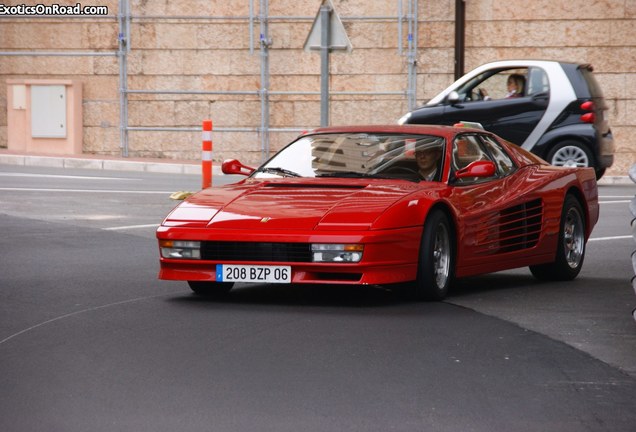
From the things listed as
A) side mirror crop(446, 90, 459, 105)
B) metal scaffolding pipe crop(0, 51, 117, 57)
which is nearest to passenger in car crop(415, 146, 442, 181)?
side mirror crop(446, 90, 459, 105)

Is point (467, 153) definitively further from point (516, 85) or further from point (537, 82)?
point (516, 85)

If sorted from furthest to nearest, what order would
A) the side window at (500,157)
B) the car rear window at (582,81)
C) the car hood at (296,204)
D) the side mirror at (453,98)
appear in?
the side mirror at (453,98), the car rear window at (582,81), the side window at (500,157), the car hood at (296,204)

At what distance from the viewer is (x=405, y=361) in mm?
7309

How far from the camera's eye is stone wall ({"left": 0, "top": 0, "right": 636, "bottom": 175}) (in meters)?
26.6

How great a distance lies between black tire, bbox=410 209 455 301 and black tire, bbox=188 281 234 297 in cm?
127

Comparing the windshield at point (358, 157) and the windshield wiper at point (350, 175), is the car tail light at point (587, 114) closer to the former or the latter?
the windshield at point (358, 157)

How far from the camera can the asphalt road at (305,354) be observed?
6039 millimetres

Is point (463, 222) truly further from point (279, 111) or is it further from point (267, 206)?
point (279, 111)

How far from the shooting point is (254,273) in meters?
9.13

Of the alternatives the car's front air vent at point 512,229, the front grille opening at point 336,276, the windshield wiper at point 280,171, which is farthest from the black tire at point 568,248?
the front grille opening at point 336,276

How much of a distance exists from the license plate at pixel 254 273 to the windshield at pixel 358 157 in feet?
4.37

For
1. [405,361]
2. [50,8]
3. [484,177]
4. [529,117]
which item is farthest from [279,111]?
[405,361]

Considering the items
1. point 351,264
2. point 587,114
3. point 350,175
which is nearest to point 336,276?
point 351,264

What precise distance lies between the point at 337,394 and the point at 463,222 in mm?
3625
